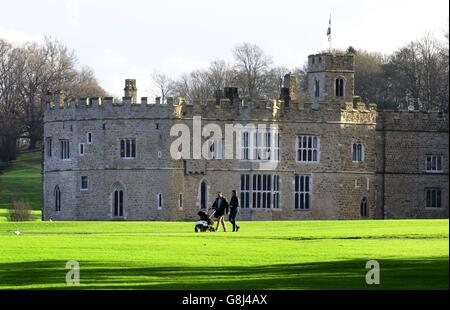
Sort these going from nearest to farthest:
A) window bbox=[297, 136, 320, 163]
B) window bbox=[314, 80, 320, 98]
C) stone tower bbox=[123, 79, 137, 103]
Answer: window bbox=[297, 136, 320, 163] < stone tower bbox=[123, 79, 137, 103] < window bbox=[314, 80, 320, 98]

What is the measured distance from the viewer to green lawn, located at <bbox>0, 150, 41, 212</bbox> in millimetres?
104500

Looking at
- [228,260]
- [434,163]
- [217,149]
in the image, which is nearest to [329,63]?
[434,163]

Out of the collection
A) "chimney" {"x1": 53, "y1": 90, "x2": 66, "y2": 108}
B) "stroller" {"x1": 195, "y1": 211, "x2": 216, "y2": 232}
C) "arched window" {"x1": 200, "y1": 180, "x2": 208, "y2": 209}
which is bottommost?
"stroller" {"x1": 195, "y1": 211, "x2": 216, "y2": 232}

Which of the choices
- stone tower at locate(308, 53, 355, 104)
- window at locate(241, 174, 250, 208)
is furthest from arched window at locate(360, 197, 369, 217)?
stone tower at locate(308, 53, 355, 104)

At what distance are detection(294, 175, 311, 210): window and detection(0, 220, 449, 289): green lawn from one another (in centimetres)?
3223

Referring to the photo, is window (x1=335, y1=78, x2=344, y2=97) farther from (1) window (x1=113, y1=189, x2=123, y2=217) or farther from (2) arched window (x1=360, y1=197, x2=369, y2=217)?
(1) window (x1=113, y1=189, x2=123, y2=217)

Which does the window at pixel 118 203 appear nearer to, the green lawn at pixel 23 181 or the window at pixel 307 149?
the window at pixel 307 149

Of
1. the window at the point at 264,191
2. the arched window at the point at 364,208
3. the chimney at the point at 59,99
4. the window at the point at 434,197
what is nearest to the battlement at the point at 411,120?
the window at the point at 434,197

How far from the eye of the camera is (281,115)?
3179 inches

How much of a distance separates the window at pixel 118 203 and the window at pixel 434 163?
16735 mm

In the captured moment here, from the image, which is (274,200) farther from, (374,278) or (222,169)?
(374,278)

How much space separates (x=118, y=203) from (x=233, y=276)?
49272mm

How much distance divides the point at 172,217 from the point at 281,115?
800cm

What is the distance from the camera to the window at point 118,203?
7881 cm
